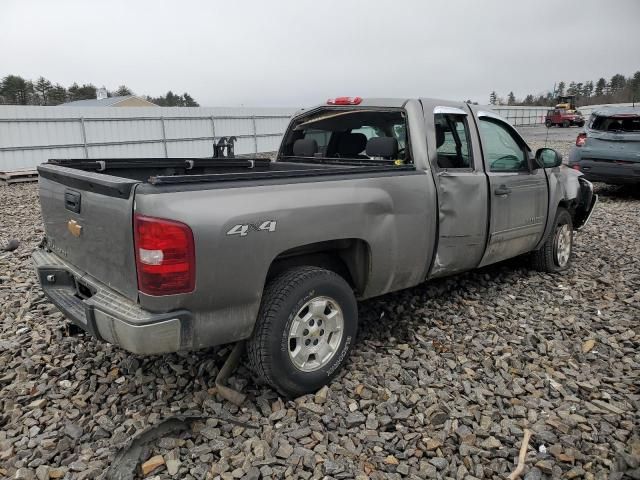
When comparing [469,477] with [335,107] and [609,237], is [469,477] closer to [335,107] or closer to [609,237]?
[335,107]

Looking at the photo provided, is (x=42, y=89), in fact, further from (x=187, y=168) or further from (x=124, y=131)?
(x=187, y=168)

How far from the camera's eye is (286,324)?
2789 mm

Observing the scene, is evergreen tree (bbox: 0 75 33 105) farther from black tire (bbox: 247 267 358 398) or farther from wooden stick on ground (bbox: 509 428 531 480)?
wooden stick on ground (bbox: 509 428 531 480)

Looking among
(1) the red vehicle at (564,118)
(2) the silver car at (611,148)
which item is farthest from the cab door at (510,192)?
(1) the red vehicle at (564,118)

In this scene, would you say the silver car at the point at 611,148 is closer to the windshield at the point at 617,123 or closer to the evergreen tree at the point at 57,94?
the windshield at the point at 617,123

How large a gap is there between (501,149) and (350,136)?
141cm

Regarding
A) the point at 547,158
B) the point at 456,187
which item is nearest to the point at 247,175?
the point at 456,187

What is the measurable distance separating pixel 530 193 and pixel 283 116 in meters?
20.4

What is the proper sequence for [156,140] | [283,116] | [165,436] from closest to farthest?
[165,436] < [156,140] < [283,116]

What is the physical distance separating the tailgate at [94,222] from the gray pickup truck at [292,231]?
1 centimetres

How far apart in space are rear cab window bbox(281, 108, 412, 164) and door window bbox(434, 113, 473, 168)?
0.35 metres

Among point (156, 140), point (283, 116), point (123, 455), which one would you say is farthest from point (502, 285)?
point (283, 116)

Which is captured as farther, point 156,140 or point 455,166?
point 156,140

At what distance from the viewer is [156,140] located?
61.2 feet
